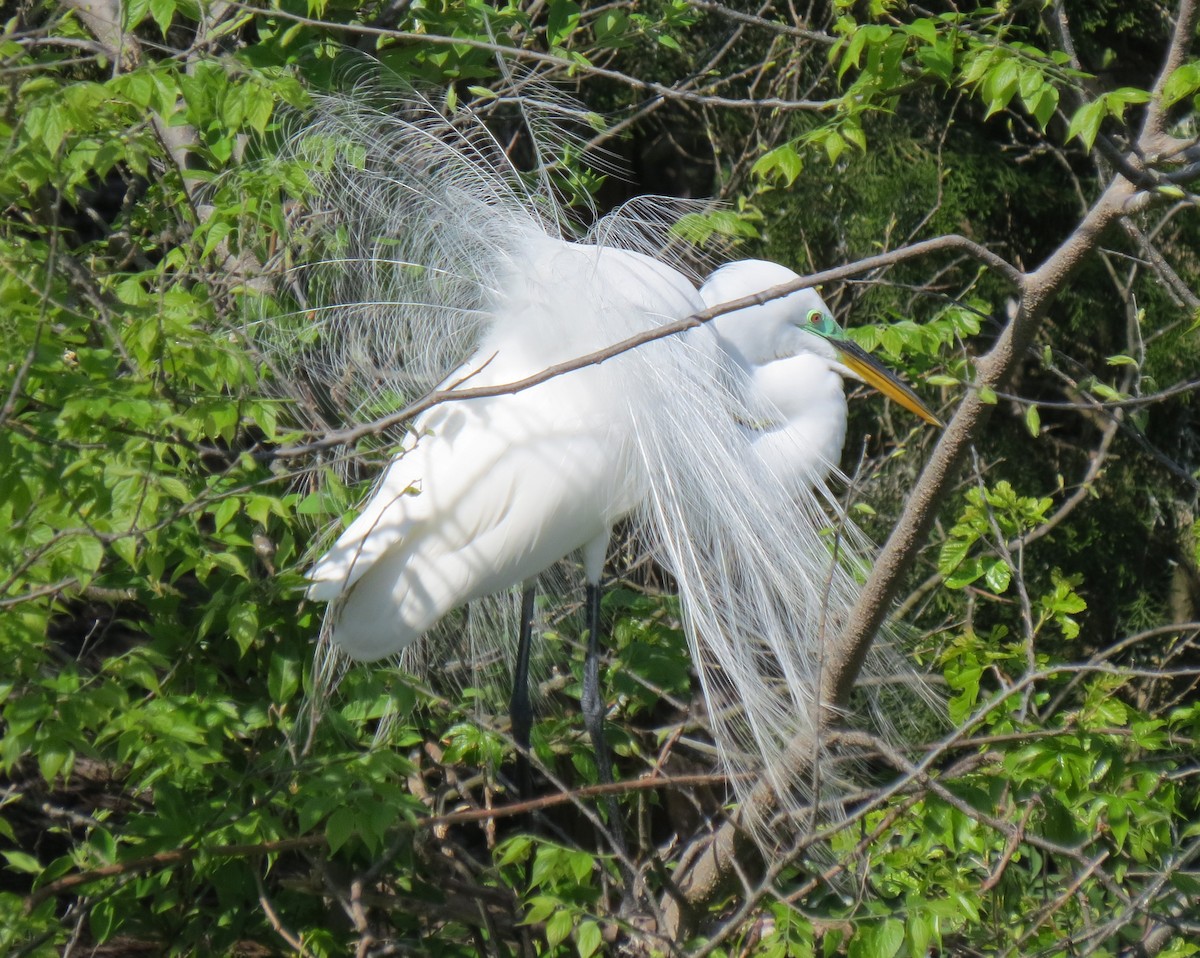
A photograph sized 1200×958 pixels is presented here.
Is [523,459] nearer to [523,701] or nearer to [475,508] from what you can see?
[475,508]

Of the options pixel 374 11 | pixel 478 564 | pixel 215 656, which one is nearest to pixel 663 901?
pixel 478 564

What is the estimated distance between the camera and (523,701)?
3209 millimetres

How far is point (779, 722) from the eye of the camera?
8.84ft

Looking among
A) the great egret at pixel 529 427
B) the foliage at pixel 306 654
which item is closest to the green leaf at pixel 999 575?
the foliage at pixel 306 654

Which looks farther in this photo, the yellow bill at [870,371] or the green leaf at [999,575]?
the yellow bill at [870,371]

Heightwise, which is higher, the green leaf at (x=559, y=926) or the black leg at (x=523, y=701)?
the green leaf at (x=559, y=926)

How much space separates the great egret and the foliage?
0.47 ft

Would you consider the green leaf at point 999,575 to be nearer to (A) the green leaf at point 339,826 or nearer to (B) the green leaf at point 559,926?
(B) the green leaf at point 559,926

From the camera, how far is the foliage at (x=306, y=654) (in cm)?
190

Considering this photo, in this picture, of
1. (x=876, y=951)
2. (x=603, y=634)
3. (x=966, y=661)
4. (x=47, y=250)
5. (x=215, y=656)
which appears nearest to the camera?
(x=876, y=951)

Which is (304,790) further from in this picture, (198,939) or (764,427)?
(764,427)

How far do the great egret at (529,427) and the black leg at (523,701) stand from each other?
0.20 metres

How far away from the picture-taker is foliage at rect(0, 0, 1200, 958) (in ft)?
6.22

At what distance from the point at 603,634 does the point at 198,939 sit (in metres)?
1.57
